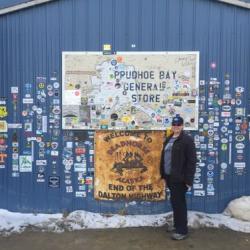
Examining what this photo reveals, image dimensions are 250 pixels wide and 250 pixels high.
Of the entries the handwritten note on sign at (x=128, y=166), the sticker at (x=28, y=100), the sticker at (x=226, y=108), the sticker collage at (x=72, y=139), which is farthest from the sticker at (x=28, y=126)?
the sticker at (x=226, y=108)

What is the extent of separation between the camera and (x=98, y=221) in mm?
7695

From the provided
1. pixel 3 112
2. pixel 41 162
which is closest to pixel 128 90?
pixel 41 162

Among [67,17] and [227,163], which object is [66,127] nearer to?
[67,17]

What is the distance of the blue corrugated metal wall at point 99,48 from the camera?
774cm

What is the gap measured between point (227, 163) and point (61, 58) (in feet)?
10.1

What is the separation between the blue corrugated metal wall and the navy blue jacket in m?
0.99

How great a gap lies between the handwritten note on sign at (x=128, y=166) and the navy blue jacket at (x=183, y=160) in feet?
2.98

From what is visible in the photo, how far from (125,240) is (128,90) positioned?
2301 millimetres

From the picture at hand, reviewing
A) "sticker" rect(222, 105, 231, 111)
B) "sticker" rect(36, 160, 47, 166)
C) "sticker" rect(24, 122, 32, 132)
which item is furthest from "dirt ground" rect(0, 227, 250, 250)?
"sticker" rect(222, 105, 231, 111)

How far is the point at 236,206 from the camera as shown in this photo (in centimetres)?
766

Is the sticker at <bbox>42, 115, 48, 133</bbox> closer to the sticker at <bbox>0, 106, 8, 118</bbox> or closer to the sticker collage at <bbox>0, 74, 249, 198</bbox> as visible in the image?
the sticker collage at <bbox>0, 74, 249, 198</bbox>

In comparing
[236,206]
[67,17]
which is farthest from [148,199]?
[67,17]

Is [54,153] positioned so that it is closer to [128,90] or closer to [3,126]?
[3,126]

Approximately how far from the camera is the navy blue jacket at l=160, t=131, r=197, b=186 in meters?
6.89
